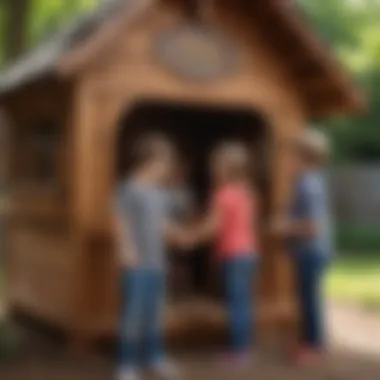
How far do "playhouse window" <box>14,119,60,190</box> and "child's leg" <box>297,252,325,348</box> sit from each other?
2.93 meters

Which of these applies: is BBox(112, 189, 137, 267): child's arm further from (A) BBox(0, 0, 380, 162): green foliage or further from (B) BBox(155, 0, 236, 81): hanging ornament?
(A) BBox(0, 0, 380, 162): green foliage

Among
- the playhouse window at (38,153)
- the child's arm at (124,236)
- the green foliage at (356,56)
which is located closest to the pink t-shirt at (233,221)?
the child's arm at (124,236)

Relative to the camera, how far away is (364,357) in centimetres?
1005

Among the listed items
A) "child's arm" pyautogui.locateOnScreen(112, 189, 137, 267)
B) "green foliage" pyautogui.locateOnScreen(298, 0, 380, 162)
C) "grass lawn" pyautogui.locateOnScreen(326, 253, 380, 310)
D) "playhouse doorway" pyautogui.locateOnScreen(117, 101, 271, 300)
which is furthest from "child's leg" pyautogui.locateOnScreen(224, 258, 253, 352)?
"green foliage" pyautogui.locateOnScreen(298, 0, 380, 162)

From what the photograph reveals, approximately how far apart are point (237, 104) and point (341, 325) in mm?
3306

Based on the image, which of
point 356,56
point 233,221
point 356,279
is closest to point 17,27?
point 356,279

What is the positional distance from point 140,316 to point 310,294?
1.76 metres

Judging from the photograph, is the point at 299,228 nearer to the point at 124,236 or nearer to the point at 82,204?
the point at 124,236

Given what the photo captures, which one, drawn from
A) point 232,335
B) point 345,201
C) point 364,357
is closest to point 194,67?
point 232,335

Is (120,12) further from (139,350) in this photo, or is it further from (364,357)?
(364,357)

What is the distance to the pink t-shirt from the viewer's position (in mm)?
9352

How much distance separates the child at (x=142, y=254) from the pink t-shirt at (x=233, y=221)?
2.51 feet

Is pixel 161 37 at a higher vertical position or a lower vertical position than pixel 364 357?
higher

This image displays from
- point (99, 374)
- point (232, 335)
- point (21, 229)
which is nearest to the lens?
point (99, 374)
